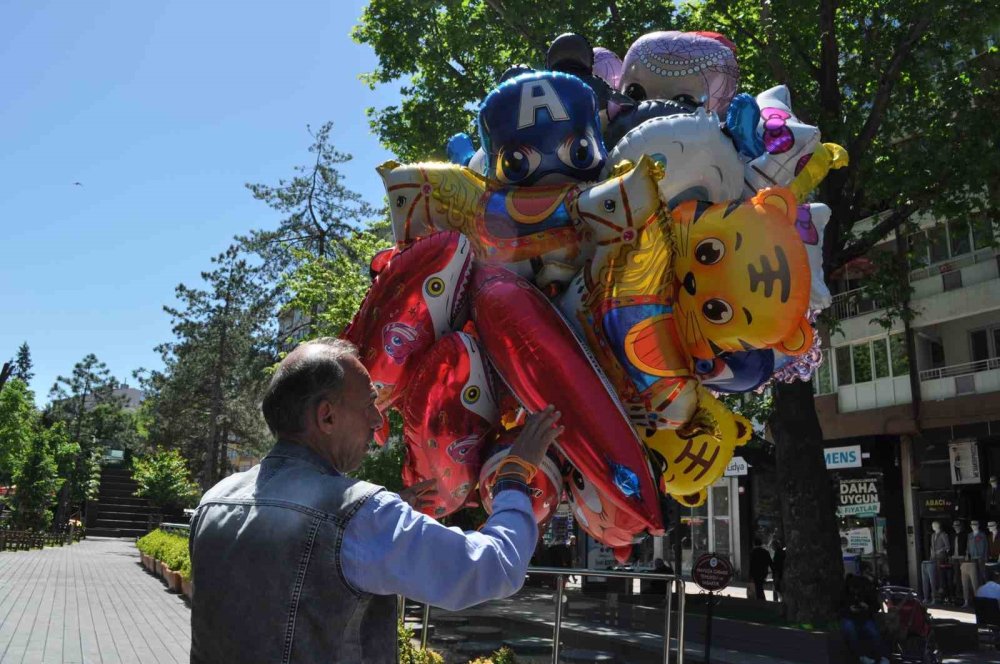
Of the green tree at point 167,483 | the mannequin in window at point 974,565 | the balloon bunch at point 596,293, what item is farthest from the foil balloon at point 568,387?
the green tree at point 167,483

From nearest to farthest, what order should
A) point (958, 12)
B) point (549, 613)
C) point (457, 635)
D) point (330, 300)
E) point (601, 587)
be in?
point (549, 613) → point (457, 635) → point (601, 587) → point (958, 12) → point (330, 300)

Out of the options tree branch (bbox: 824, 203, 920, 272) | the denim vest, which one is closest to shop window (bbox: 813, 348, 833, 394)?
tree branch (bbox: 824, 203, 920, 272)

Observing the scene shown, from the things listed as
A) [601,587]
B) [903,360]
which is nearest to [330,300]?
[601,587]

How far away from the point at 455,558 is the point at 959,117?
40.6 feet

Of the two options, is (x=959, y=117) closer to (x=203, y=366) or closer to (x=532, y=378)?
(x=532, y=378)

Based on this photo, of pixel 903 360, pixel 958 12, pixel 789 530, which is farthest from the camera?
pixel 903 360

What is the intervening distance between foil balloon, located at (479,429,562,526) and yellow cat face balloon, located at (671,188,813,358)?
69cm

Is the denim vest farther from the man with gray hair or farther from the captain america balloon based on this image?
the captain america balloon

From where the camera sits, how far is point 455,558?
162cm

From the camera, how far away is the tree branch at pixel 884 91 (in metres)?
11.6

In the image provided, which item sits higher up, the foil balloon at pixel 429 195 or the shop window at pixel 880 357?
the shop window at pixel 880 357

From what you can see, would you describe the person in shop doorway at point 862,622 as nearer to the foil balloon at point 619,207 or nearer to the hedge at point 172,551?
the foil balloon at point 619,207

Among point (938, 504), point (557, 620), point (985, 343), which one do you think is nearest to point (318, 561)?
point (557, 620)

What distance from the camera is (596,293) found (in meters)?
2.98
